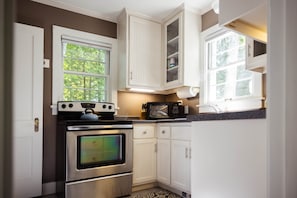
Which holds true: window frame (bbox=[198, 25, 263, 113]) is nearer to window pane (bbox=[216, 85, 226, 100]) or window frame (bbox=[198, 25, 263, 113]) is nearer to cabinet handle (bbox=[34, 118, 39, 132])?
window pane (bbox=[216, 85, 226, 100])

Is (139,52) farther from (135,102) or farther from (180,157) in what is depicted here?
(180,157)

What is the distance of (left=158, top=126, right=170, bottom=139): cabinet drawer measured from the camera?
2.81 meters

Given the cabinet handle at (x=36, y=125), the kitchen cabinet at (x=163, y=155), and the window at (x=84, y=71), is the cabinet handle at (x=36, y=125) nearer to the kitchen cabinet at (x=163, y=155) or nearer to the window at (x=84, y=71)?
the window at (x=84, y=71)

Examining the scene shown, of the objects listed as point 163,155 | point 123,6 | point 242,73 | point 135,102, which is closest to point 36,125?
point 135,102

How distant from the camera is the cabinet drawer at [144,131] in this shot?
2.85 m

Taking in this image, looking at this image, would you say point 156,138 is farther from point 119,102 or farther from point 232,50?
point 232,50

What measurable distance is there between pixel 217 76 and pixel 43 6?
2522 millimetres

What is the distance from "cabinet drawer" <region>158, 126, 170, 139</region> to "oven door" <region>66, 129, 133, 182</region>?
0.44 m

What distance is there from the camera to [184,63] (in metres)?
3.11

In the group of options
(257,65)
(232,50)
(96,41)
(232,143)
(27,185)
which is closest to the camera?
(232,143)

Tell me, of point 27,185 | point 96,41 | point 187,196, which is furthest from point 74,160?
point 96,41

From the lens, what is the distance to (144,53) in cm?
340

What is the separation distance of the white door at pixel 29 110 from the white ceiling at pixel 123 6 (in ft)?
2.06

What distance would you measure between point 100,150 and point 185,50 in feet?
5.81
